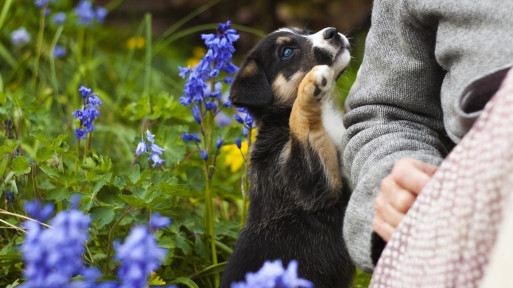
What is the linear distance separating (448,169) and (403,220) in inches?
6.5

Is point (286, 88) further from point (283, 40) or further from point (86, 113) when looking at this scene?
point (86, 113)

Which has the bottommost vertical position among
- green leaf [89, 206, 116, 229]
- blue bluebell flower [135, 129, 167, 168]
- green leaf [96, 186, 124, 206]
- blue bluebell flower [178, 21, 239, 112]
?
green leaf [89, 206, 116, 229]

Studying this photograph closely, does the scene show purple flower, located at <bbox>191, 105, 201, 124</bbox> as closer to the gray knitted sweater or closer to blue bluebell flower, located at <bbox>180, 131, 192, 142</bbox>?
blue bluebell flower, located at <bbox>180, 131, 192, 142</bbox>

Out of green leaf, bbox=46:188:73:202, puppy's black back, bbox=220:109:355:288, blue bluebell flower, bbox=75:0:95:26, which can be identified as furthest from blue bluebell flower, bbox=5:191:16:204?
blue bluebell flower, bbox=75:0:95:26

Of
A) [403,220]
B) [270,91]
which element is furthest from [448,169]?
[270,91]

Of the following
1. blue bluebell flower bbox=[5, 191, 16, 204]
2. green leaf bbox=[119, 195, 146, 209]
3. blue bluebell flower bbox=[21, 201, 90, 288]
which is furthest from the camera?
blue bluebell flower bbox=[5, 191, 16, 204]

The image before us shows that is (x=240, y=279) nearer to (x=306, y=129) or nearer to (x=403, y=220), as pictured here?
(x=306, y=129)

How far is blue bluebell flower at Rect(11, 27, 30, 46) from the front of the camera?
4.05m

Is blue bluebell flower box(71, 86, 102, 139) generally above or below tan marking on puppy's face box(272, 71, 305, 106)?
below

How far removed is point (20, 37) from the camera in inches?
160

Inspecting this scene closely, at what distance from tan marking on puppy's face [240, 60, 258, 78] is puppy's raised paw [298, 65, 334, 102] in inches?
18.0

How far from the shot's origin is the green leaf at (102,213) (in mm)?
2188

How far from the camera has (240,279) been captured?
2221 millimetres

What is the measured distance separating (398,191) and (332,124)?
119 cm
